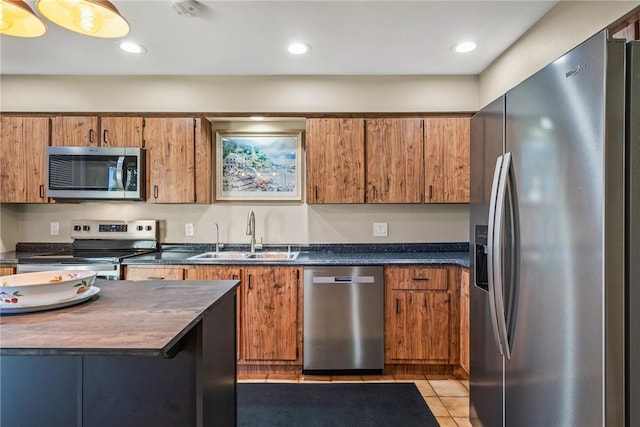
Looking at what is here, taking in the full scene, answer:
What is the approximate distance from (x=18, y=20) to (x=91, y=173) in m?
1.72

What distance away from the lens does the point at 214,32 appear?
2.28m

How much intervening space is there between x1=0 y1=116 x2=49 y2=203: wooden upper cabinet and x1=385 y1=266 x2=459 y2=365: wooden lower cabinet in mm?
3051

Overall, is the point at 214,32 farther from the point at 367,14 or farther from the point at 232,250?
the point at 232,250

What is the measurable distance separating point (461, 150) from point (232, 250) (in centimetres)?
225

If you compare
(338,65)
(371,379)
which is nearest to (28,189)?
(338,65)

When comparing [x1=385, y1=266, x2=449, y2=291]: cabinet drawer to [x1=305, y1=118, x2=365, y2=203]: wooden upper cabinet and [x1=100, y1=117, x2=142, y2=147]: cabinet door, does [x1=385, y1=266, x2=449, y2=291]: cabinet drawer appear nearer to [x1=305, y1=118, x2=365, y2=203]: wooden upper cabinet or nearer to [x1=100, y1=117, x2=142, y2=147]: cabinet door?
[x1=305, y1=118, x2=365, y2=203]: wooden upper cabinet

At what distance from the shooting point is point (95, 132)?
2.93 metres

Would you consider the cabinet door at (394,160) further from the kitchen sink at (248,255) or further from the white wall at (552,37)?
the kitchen sink at (248,255)

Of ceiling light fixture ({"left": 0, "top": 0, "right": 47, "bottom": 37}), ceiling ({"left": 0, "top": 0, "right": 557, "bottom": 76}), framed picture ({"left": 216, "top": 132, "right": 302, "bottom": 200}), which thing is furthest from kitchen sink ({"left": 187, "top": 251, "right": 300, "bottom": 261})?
ceiling light fixture ({"left": 0, "top": 0, "right": 47, "bottom": 37})

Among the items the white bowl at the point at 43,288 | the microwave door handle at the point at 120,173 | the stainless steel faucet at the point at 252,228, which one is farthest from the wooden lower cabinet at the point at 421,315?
the microwave door handle at the point at 120,173

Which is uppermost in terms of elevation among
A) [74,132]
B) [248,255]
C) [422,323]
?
[74,132]

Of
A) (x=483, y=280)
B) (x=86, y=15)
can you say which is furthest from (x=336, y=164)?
(x=86, y=15)

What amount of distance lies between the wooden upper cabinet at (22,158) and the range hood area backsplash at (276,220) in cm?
32

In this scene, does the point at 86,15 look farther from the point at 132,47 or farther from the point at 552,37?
the point at 552,37
